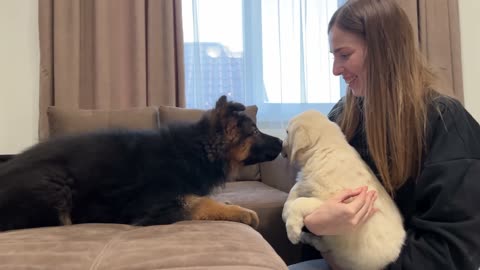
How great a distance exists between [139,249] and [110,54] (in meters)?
2.58

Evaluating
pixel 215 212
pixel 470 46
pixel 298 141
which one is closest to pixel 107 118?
pixel 215 212

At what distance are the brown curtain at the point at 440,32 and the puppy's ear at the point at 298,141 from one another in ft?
9.00

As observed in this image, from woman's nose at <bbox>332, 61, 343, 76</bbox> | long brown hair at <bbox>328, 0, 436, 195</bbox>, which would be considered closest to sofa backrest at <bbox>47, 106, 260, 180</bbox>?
woman's nose at <bbox>332, 61, 343, 76</bbox>

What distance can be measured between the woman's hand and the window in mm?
2475

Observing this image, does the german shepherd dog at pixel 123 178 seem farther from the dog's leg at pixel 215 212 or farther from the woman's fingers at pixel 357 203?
the woman's fingers at pixel 357 203

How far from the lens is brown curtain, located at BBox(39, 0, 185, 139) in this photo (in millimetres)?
3184

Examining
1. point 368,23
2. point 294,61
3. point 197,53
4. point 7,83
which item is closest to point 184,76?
point 197,53

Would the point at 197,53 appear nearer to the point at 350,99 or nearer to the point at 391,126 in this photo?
the point at 350,99

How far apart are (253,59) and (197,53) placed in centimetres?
51

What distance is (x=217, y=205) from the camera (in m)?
1.56

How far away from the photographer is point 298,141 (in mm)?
1513

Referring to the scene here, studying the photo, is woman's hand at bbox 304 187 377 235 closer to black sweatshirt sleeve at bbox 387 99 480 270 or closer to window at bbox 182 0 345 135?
black sweatshirt sleeve at bbox 387 99 480 270

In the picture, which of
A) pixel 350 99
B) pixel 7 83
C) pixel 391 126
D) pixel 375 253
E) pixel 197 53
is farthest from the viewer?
pixel 197 53

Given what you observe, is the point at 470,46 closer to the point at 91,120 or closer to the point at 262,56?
the point at 262,56
